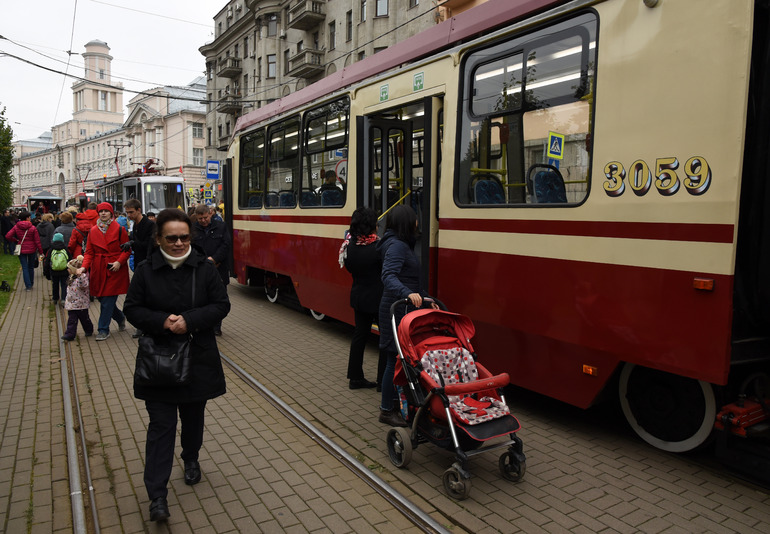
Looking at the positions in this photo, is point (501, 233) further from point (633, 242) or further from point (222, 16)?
point (222, 16)

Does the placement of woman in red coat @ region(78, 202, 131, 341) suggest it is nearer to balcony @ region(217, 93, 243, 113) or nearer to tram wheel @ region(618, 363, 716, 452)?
tram wheel @ region(618, 363, 716, 452)

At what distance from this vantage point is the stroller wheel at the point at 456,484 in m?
3.62

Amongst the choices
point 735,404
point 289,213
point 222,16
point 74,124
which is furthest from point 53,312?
point 74,124

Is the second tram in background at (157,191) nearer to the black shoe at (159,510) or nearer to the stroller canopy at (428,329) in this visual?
the stroller canopy at (428,329)

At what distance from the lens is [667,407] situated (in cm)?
417

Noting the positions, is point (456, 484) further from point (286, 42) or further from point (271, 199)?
point (286, 42)

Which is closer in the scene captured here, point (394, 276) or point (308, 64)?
point (394, 276)

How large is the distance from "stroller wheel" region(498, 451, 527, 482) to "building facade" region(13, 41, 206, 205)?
122 feet

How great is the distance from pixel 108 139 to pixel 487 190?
305 feet

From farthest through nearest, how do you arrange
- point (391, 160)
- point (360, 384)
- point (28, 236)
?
point (28, 236), point (391, 160), point (360, 384)

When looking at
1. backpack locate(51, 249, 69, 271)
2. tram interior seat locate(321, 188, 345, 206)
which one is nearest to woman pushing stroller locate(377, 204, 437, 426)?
tram interior seat locate(321, 188, 345, 206)

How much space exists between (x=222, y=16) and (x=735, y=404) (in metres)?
53.4

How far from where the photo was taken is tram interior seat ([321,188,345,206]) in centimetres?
743

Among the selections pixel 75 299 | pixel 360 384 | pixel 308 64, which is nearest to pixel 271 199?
pixel 75 299
